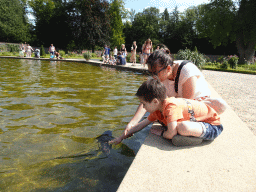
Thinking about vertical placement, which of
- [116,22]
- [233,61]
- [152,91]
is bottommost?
[152,91]

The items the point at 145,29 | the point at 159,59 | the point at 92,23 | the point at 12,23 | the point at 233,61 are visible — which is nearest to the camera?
the point at 159,59

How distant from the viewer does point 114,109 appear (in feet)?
16.5

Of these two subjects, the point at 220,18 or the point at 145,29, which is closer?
the point at 220,18

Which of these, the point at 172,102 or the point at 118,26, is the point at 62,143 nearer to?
the point at 172,102

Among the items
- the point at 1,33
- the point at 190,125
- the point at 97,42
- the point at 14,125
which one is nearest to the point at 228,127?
the point at 190,125

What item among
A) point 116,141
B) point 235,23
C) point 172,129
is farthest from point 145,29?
point 172,129

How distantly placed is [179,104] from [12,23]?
197 feet

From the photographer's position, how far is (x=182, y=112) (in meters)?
2.31

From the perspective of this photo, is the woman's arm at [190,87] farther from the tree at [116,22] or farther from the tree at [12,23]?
the tree at [12,23]

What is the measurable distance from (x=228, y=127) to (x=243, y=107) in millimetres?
2603

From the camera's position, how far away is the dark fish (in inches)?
118

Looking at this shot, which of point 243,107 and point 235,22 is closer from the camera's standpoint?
point 243,107

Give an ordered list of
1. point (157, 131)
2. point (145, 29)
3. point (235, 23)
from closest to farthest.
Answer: point (157, 131) < point (235, 23) < point (145, 29)

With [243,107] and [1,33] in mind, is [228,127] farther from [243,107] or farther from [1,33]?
[1,33]
